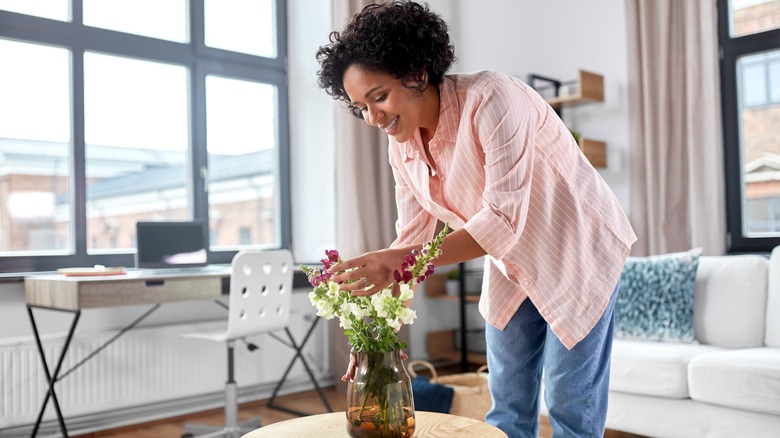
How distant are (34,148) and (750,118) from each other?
3464 millimetres

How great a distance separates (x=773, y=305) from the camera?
2.73 m

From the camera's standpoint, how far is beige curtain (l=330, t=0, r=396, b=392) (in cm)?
394

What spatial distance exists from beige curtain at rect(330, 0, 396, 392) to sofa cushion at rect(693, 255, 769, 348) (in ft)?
5.67

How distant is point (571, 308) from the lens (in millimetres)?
1306

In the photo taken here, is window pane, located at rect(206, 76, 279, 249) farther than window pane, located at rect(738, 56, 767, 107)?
Yes

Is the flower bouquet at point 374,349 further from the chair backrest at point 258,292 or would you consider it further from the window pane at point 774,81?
the window pane at point 774,81

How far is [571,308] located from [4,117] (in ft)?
9.50

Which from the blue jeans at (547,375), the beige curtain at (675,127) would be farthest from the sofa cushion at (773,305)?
the blue jeans at (547,375)

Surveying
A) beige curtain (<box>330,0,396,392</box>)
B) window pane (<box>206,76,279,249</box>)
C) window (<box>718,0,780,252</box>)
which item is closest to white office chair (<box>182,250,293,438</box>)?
beige curtain (<box>330,0,396,392</box>)

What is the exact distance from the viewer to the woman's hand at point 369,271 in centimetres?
108

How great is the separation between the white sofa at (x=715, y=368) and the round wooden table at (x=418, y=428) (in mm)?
1377

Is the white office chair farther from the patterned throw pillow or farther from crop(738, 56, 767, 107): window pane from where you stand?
crop(738, 56, 767, 107): window pane

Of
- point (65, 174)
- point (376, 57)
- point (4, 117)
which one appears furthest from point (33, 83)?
point (376, 57)

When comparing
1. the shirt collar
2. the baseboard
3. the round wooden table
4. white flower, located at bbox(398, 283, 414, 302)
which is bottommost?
the baseboard
